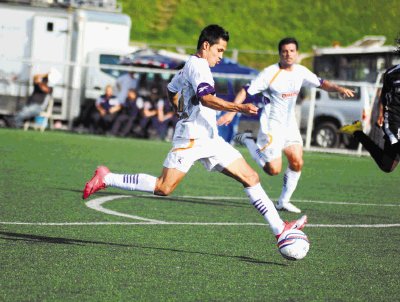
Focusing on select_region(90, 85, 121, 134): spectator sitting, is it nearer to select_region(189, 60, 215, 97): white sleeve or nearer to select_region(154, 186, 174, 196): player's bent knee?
select_region(154, 186, 174, 196): player's bent knee

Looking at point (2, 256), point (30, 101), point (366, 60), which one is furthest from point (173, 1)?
point (2, 256)

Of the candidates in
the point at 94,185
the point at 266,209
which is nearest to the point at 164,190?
the point at 94,185

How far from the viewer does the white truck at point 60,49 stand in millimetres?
28359

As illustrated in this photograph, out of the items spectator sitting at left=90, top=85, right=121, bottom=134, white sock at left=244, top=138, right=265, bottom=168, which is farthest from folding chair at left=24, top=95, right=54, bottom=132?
white sock at left=244, top=138, right=265, bottom=168

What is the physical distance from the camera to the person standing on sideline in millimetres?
13422

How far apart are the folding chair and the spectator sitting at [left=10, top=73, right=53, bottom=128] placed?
11cm

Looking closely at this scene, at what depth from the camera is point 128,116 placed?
2742 cm

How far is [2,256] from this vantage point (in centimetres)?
821

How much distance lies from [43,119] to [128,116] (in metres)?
2.24

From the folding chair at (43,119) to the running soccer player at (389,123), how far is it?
17.2 meters

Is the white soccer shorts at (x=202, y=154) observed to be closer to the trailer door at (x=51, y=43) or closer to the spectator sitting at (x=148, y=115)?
the spectator sitting at (x=148, y=115)

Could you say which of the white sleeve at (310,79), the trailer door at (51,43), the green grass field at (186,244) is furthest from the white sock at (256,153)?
the trailer door at (51,43)

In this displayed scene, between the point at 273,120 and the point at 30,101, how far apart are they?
14.8 meters

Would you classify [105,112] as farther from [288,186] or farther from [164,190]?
[164,190]
